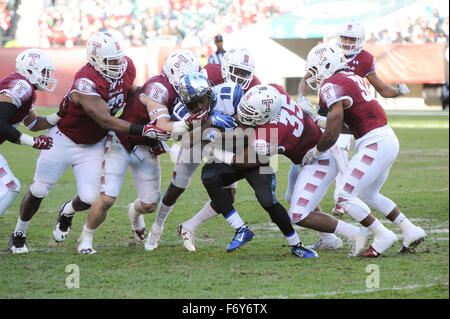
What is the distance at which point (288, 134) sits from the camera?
16.3 ft

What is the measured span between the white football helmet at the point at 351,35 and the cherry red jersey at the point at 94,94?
219 cm

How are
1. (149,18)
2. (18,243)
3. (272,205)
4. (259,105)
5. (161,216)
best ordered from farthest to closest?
(149,18) < (161,216) < (18,243) < (272,205) < (259,105)

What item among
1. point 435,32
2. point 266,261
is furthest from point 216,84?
point 435,32

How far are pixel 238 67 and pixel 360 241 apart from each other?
1.50 m

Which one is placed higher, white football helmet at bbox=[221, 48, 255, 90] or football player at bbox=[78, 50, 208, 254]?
white football helmet at bbox=[221, 48, 255, 90]

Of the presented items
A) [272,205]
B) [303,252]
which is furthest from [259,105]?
[303,252]

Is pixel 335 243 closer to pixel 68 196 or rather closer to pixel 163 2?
pixel 68 196

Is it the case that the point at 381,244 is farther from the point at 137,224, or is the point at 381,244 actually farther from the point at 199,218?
Answer: the point at 137,224

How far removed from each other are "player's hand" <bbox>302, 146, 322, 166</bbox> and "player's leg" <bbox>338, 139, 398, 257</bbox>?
0.78 feet

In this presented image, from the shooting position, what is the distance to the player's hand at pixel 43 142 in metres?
5.02

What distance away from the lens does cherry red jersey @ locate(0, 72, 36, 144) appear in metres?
5.07

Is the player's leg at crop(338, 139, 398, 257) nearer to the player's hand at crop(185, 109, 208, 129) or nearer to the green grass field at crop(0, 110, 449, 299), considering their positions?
the green grass field at crop(0, 110, 449, 299)

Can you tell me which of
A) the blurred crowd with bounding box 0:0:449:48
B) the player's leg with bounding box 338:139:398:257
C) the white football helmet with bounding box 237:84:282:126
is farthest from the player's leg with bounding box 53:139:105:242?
the blurred crowd with bounding box 0:0:449:48

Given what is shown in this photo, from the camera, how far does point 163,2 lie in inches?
933
